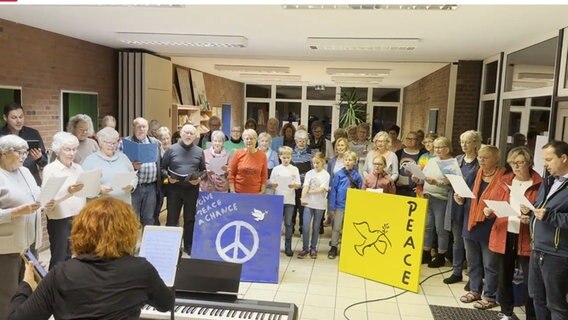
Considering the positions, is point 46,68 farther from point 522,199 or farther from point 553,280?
point 553,280

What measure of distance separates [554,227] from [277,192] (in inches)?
118

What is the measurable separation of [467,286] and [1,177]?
4.21 m

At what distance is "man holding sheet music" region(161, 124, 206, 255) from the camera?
4.87m

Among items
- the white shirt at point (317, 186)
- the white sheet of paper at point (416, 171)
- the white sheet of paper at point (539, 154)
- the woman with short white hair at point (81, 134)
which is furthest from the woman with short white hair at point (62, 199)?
the white sheet of paper at point (539, 154)

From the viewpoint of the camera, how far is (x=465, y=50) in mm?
6250

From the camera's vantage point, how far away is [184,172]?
4867mm

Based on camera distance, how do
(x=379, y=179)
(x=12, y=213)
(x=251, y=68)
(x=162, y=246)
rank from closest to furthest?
1. (x=162, y=246)
2. (x=12, y=213)
3. (x=379, y=179)
4. (x=251, y=68)

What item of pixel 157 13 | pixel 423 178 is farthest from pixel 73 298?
pixel 423 178

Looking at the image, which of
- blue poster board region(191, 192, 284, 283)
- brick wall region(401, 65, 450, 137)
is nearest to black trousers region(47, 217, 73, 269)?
blue poster board region(191, 192, 284, 283)

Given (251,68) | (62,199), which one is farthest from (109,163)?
(251,68)

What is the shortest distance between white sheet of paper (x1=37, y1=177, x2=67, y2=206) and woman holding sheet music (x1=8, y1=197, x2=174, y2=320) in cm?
143

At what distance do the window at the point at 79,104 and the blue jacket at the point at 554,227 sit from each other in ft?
18.3

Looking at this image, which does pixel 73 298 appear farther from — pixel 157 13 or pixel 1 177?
pixel 157 13

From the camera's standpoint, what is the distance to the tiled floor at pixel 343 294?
392 cm
